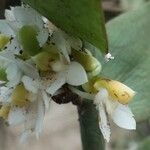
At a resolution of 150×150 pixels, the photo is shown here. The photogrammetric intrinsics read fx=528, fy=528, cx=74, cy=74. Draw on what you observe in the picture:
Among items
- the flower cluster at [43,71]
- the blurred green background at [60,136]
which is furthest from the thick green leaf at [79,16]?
the blurred green background at [60,136]

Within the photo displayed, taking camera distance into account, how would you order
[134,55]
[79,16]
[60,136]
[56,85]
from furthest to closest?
[60,136], [134,55], [56,85], [79,16]

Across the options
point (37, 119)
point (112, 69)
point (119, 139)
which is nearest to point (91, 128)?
point (37, 119)

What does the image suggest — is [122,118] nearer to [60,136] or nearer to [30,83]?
[30,83]

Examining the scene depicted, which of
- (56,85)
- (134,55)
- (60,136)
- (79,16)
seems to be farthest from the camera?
(60,136)

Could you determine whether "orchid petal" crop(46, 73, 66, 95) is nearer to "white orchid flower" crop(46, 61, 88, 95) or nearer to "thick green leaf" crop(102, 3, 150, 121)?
"white orchid flower" crop(46, 61, 88, 95)

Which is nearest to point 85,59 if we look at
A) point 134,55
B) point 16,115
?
point 16,115

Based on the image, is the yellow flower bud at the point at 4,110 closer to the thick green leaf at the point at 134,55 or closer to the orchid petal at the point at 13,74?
the orchid petal at the point at 13,74
